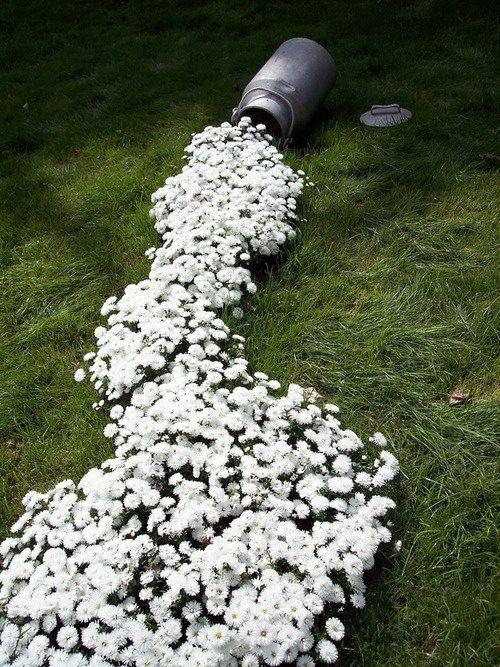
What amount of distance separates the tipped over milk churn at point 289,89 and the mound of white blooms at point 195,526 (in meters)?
2.52

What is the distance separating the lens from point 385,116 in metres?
5.08

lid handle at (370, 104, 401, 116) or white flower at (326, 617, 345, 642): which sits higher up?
lid handle at (370, 104, 401, 116)

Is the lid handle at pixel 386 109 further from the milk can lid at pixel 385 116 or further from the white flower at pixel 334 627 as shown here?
the white flower at pixel 334 627

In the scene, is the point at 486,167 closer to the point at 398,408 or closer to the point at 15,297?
the point at 398,408

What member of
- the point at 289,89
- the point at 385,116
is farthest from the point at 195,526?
the point at 385,116

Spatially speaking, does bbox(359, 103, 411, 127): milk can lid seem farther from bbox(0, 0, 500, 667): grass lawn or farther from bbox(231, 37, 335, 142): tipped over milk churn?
bbox(231, 37, 335, 142): tipped over milk churn

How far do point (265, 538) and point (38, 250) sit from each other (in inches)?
122

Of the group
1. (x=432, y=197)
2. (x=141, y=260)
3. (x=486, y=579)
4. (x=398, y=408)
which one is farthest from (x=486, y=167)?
(x=486, y=579)

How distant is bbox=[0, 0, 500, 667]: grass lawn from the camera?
2354mm

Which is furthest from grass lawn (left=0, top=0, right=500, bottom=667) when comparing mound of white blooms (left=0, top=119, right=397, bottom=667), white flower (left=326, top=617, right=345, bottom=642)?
mound of white blooms (left=0, top=119, right=397, bottom=667)

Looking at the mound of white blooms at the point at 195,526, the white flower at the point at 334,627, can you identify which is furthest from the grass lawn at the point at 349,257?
the mound of white blooms at the point at 195,526

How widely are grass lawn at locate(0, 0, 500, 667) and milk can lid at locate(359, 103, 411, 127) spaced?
154 mm

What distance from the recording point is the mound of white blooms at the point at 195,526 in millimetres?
1927

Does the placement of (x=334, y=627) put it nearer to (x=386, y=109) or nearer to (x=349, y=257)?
(x=349, y=257)
